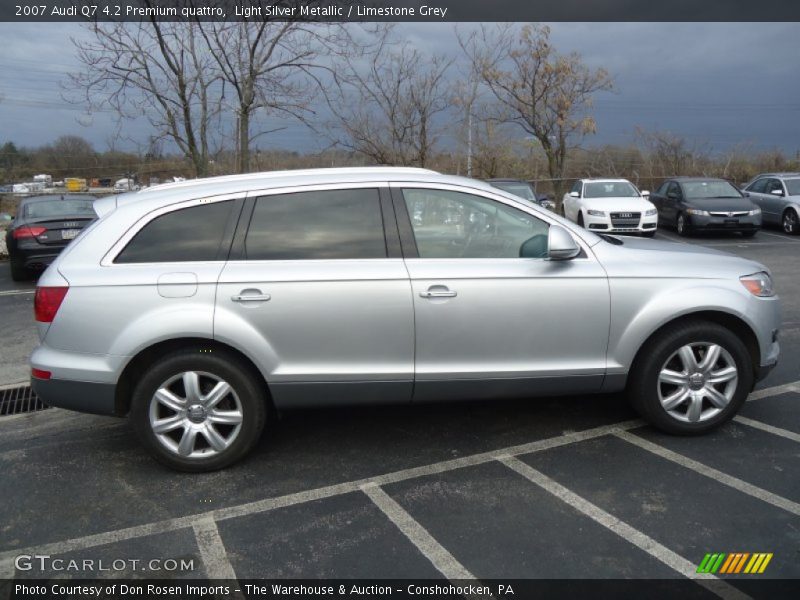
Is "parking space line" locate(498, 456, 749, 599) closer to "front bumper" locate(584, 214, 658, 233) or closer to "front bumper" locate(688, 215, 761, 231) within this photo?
"front bumper" locate(584, 214, 658, 233)

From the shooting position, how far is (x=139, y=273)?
3721mm

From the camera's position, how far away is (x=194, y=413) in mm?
3764

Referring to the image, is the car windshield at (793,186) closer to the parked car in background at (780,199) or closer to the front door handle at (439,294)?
the parked car in background at (780,199)

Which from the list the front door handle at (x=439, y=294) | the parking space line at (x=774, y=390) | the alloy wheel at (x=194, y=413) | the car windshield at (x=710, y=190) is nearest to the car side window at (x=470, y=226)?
the front door handle at (x=439, y=294)

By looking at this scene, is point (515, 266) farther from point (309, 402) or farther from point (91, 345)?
point (91, 345)

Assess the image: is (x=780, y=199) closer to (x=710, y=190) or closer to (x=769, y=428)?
(x=710, y=190)

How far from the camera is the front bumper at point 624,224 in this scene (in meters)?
15.7

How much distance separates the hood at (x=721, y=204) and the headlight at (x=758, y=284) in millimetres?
13032

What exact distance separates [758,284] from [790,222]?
15.3 m

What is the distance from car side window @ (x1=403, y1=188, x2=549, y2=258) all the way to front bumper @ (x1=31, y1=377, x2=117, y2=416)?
2.06 metres

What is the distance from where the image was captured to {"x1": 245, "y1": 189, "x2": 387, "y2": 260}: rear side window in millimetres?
3852

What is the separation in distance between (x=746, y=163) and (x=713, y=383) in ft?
108

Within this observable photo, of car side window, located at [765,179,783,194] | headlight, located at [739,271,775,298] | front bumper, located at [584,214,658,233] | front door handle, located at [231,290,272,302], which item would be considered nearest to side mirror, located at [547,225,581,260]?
→ headlight, located at [739,271,775,298]

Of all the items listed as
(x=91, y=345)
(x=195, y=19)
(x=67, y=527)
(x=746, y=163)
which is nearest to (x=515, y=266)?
(x=91, y=345)
